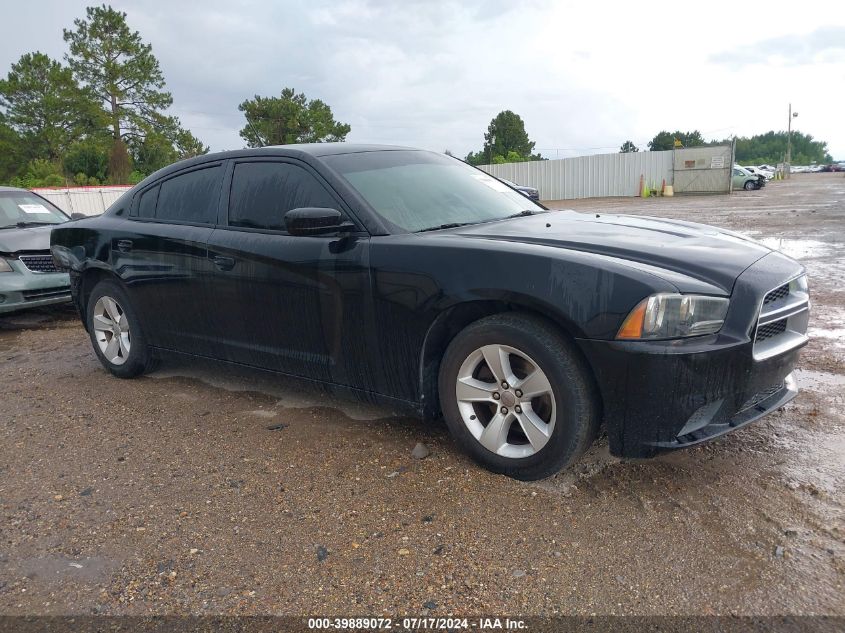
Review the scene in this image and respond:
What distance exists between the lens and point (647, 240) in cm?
316

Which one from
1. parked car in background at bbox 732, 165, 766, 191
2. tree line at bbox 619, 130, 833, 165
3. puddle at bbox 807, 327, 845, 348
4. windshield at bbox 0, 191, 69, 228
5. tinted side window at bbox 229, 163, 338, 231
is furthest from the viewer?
tree line at bbox 619, 130, 833, 165

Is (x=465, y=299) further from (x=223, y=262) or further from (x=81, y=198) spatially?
(x=81, y=198)

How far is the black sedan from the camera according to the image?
2.63 meters

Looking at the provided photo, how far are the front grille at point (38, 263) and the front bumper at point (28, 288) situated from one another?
0.04 m

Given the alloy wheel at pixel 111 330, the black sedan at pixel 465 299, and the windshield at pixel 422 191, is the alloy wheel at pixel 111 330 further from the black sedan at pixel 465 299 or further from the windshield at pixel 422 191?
the windshield at pixel 422 191

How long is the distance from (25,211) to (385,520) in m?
7.28

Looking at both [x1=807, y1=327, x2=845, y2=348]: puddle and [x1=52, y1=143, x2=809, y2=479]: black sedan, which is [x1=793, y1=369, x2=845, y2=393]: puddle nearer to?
[x1=807, y1=327, x2=845, y2=348]: puddle

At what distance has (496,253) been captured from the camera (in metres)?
2.94

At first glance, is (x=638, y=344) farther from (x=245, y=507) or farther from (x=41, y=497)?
(x=41, y=497)

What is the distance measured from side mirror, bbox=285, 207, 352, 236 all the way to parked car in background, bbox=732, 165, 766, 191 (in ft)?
121

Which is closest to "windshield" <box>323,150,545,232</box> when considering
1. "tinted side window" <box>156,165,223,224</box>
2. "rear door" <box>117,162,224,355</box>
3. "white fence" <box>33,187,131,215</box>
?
"tinted side window" <box>156,165,223,224</box>

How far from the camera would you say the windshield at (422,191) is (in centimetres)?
356

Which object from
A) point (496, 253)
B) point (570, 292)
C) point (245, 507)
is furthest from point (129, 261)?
point (570, 292)

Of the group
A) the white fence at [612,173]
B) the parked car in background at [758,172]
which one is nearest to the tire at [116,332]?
the white fence at [612,173]
